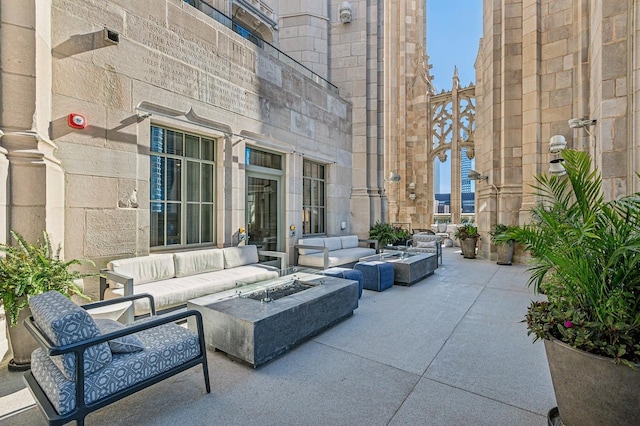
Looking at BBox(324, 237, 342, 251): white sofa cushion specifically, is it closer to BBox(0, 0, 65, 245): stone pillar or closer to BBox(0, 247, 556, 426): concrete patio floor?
BBox(0, 247, 556, 426): concrete patio floor

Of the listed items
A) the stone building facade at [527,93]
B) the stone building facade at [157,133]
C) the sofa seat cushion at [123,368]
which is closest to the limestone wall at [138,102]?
the stone building facade at [157,133]

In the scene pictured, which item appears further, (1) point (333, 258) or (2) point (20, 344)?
(1) point (333, 258)

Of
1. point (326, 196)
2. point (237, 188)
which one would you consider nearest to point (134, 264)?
point (237, 188)

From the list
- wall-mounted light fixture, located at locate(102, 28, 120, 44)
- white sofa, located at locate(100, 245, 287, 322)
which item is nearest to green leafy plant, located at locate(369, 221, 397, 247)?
white sofa, located at locate(100, 245, 287, 322)

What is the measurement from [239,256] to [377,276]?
Result: 2565 millimetres

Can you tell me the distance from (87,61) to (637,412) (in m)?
6.24

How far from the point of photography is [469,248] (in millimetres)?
10219

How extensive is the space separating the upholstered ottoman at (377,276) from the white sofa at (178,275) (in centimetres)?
171

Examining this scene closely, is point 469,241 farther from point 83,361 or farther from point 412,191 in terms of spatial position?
point 83,361

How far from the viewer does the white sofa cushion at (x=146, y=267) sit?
429cm

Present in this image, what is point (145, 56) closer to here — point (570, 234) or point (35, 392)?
point (35, 392)

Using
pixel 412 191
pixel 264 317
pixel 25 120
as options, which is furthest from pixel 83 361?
pixel 412 191

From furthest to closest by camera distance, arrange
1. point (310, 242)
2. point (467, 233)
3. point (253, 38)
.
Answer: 1. point (467, 233)
2. point (310, 242)
3. point (253, 38)

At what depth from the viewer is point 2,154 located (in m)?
3.24
